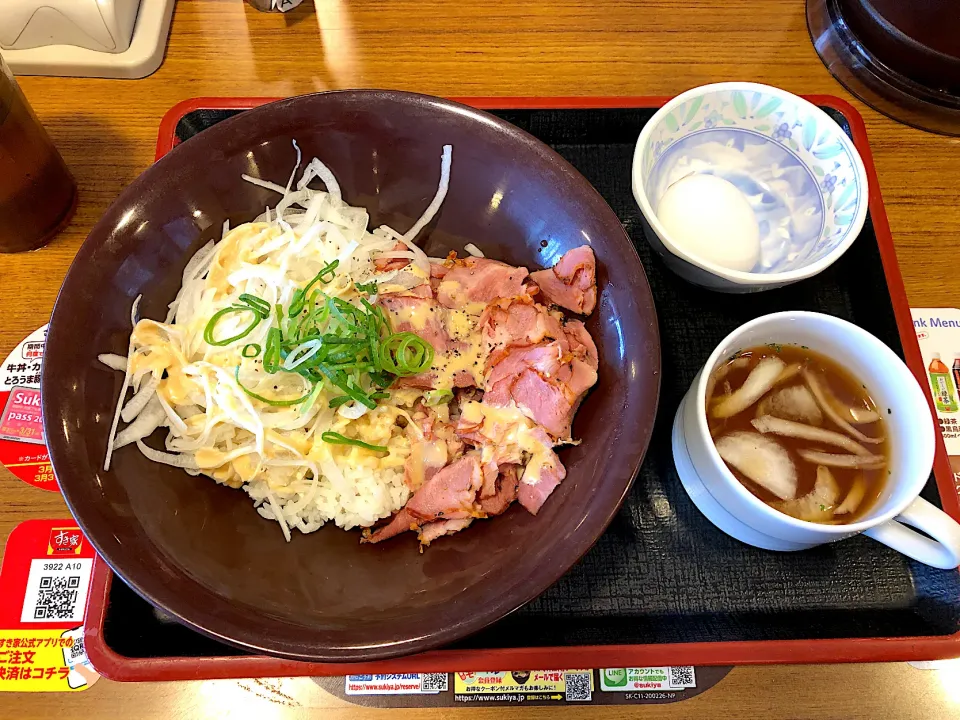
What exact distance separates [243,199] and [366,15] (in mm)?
907

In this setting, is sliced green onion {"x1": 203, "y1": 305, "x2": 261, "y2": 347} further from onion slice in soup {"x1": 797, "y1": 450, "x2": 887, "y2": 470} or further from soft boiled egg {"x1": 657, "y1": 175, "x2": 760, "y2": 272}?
onion slice in soup {"x1": 797, "y1": 450, "x2": 887, "y2": 470}

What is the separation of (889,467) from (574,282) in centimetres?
73

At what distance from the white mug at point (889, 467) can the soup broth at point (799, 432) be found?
0.09 ft

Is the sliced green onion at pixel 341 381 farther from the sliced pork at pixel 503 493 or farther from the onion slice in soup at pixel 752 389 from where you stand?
the onion slice in soup at pixel 752 389

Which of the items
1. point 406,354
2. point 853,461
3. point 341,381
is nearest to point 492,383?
point 406,354

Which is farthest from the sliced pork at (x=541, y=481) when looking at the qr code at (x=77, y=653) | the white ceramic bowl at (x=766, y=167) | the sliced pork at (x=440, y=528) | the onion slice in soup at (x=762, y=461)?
the qr code at (x=77, y=653)

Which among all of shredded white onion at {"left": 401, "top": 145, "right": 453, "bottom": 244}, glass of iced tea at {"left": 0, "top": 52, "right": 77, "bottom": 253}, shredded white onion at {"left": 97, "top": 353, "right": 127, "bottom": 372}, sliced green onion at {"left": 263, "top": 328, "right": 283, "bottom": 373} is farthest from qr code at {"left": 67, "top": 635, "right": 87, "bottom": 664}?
shredded white onion at {"left": 401, "top": 145, "right": 453, "bottom": 244}

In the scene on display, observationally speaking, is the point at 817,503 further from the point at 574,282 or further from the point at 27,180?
the point at 27,180

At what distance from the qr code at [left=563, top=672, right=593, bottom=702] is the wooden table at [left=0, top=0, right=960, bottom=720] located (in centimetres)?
129

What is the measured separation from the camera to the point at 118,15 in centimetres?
180

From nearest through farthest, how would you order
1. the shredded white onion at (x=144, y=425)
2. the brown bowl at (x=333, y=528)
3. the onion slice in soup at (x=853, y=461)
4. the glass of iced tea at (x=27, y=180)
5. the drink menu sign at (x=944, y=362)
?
the brown bowl at (x=333, y=528), the shredded white onion at (x=144, y=425), the onion slice in soup at (x=853, y=461), the glass of iced tea at (x=27, y=180), the drink menu sign at (x=944, y=362)

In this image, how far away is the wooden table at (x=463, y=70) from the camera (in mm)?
1780

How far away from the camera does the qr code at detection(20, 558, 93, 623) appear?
1413 millimetres

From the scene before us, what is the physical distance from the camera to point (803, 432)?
1.38 meters
